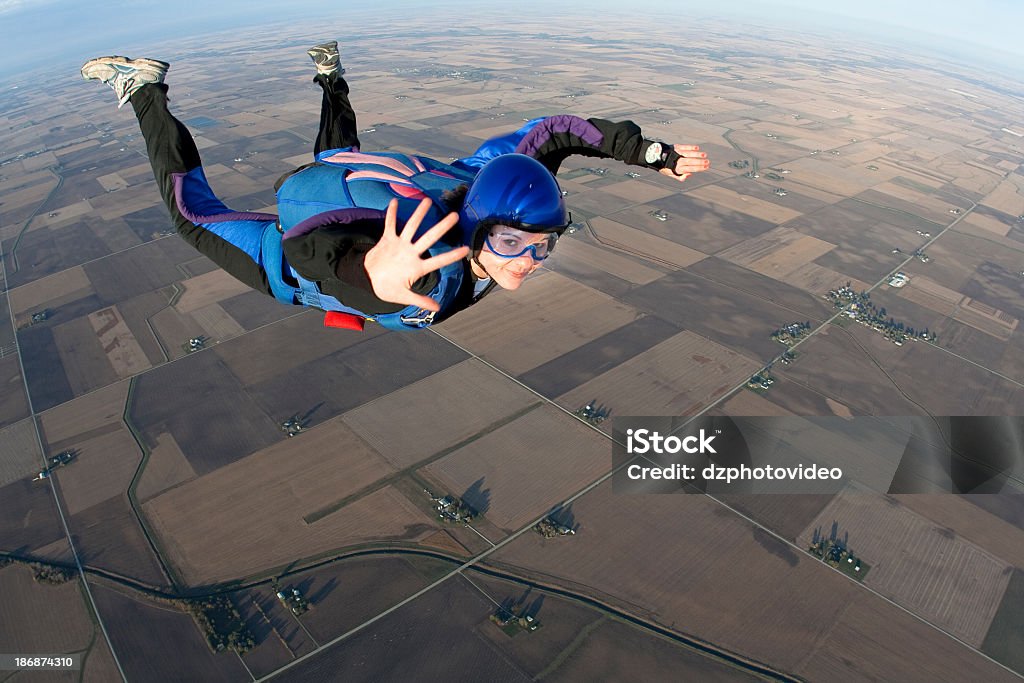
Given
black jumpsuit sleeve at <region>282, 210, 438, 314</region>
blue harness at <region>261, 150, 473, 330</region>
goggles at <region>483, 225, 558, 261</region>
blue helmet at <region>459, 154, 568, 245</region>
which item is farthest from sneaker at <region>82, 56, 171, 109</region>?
goggles at <region>483, 225, 558, 261</region>

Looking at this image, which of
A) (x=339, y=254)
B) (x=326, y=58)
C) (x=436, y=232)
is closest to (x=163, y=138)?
(x=326, y=58)

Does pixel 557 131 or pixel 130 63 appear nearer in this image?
pixel 130 63

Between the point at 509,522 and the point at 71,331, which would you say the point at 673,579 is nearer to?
the point at 509,522

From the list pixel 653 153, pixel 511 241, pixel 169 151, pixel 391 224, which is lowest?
pixel 511 241

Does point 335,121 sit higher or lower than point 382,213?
higher

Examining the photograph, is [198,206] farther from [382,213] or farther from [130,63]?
[382,213]
